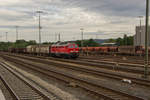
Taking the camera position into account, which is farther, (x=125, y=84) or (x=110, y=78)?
(x=110, y=78)

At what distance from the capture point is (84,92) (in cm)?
935

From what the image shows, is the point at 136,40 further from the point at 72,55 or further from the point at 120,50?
the point at 72,55

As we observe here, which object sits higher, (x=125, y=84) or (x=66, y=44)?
(x=66, y=44)

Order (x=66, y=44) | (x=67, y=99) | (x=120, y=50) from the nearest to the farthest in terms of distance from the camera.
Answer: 1. (x=67, y=99)
2. (x=66, y=44)
3. (x=120, y=50)

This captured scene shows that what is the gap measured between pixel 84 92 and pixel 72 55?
67.7 ft

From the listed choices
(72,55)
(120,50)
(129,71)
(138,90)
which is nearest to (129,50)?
(120,50)

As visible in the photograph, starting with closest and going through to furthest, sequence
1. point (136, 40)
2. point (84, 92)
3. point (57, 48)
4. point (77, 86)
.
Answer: point (84, 92)
point (77, 86)
point (57, 48)
point (136, 40)

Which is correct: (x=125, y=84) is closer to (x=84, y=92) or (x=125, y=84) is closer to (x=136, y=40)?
(x=84, y=92)

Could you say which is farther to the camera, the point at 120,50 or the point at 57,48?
the point at 120,50

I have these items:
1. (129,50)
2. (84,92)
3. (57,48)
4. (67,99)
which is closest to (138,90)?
(84,92)

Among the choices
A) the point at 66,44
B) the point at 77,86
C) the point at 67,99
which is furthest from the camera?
the point at 66,44

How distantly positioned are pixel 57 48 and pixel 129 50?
18160mm

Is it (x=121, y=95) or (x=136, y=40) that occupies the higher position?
(x=136, y=40)

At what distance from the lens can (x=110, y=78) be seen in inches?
512
